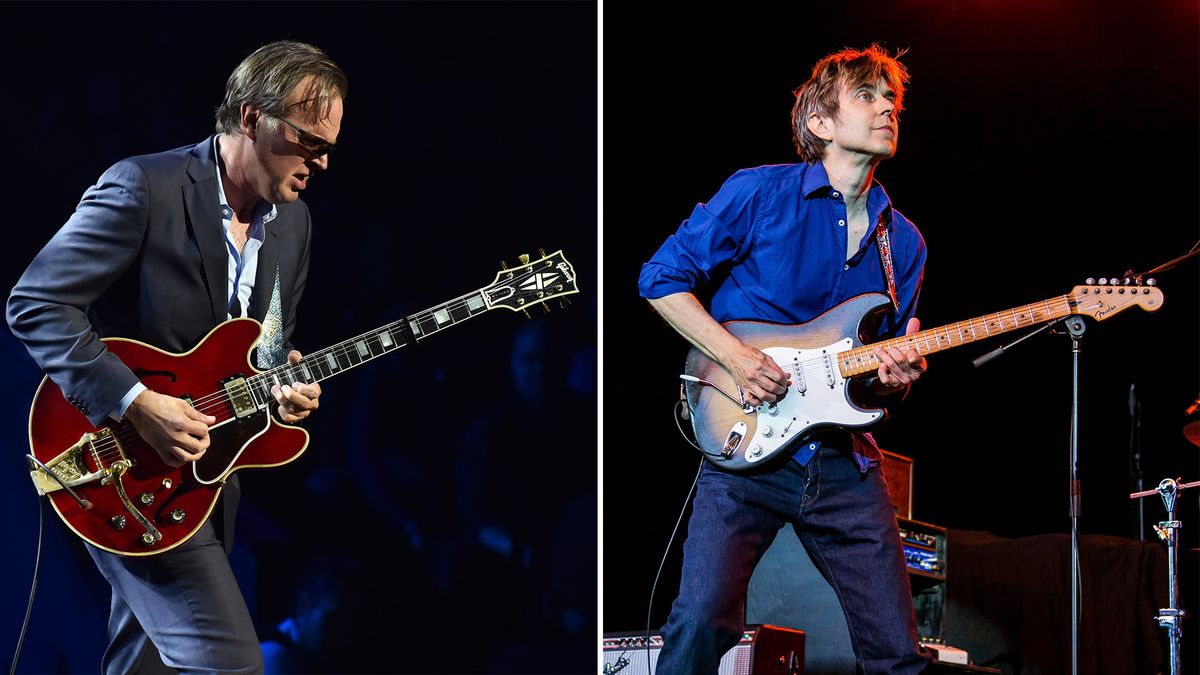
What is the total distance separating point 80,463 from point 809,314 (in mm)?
2032

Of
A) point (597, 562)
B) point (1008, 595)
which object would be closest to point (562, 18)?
point (597, 562)

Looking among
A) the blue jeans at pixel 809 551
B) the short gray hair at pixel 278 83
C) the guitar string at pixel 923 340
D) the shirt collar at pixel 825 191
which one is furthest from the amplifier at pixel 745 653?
the short gray hair at pixel 278 83

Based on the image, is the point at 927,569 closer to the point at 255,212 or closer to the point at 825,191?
the point at 825,191

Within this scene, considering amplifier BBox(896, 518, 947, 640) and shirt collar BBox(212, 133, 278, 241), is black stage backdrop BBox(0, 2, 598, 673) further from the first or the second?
amplifier BBox(896, 518, 947, 640)

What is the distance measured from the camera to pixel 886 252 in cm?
315

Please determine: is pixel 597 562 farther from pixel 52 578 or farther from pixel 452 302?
→ pixel 52 578

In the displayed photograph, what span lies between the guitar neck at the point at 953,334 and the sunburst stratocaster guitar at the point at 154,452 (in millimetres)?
1569

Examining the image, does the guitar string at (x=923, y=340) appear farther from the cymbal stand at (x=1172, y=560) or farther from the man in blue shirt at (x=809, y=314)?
the cymbal stand at (x=1172, y=560)

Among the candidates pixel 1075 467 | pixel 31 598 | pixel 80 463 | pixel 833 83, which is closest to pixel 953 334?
pixel 1075 467

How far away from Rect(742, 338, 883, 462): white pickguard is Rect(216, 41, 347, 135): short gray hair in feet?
5.22

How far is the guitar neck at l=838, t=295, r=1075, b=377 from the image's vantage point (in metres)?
3.00

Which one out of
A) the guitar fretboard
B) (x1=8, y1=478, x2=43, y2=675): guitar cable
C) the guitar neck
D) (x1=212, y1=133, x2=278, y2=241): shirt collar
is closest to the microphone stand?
the guitar neck

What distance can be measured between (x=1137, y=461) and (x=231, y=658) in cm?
373

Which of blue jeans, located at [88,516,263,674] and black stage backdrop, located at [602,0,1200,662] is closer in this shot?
blue jeans, located at [88,516,263,674]
